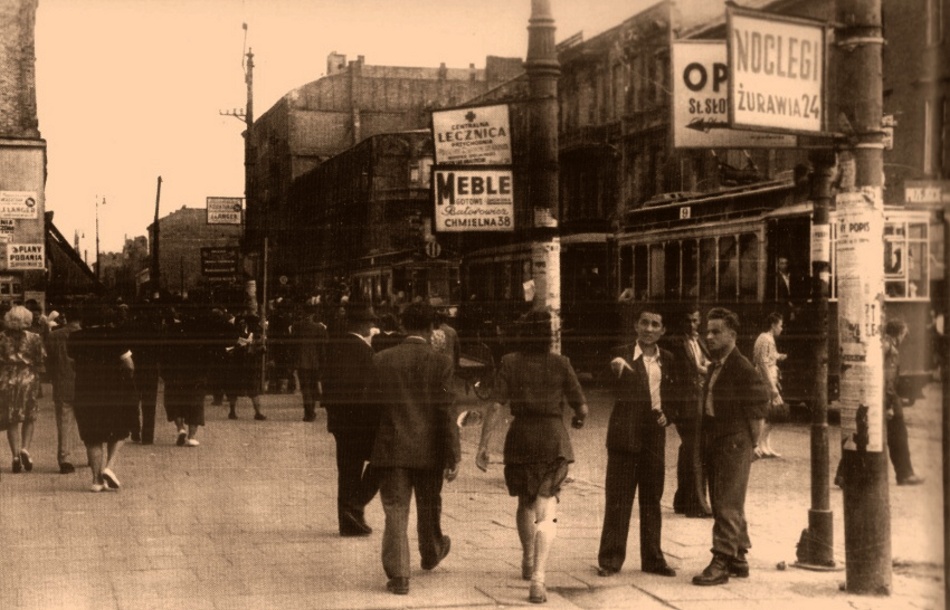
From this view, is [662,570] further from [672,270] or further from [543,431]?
[672,270]

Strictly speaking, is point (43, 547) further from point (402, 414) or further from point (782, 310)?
point (782, 310)

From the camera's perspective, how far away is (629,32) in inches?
1454

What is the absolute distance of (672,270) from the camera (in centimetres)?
2178

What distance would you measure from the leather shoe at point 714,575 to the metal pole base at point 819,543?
753mm

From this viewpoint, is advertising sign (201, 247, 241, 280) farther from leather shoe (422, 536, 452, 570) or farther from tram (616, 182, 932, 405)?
leather shoe (422, 536, 452, 570)

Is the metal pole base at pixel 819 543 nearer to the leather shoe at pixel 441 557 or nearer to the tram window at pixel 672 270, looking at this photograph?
the leather shoe at pixel 441 557

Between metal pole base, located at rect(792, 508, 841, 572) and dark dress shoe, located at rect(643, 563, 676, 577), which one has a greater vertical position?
metal pole base, located at rect(792, 508, 841, 572)

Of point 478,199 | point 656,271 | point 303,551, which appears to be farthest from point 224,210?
point 303,551

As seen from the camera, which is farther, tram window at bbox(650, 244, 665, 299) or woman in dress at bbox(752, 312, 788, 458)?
tram window at bbox(650, 244, 665, 299)

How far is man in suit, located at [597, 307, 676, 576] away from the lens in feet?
26.4

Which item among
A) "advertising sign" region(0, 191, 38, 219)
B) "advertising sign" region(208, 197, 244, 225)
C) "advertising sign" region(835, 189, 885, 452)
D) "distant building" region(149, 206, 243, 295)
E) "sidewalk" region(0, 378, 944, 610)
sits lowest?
"sidewalk" region(0, 378, 944, 610)

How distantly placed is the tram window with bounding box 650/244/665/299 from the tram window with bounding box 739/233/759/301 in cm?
267

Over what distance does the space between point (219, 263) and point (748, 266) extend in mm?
15402

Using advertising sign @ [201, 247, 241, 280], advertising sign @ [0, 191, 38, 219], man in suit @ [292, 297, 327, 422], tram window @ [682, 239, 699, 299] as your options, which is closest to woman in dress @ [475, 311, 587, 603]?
man in suit @ [292, 297, 327, 422]
